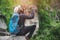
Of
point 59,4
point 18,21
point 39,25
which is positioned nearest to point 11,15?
point 18,21

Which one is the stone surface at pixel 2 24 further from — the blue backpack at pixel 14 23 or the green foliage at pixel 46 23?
the green foliage at pixel 46 23

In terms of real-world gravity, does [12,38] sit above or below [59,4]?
below

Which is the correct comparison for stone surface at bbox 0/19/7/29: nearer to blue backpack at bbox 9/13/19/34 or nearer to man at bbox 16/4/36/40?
blue backpack at bbox 9/13/19/34

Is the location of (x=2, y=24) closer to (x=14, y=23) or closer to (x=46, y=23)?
(x=14, y=23)

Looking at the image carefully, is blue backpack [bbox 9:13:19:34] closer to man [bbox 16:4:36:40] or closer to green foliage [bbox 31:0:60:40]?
man [bbox 16:4:36:40]

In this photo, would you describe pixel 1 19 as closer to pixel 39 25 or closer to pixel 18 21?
pixel 18 21

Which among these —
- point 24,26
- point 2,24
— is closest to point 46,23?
point 24,26

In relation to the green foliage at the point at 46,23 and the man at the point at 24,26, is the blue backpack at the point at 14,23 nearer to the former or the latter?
the man at the point at 24,26

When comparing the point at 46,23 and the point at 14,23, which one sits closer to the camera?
the point at 14,23

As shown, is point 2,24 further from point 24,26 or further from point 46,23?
point 46,23

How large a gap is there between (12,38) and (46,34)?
0.60 meters

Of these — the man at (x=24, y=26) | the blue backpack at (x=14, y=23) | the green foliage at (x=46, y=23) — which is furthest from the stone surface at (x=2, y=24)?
the green foliage at (x=46, y=23)

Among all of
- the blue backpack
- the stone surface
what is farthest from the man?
the stone surface

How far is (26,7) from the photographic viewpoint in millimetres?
5773
